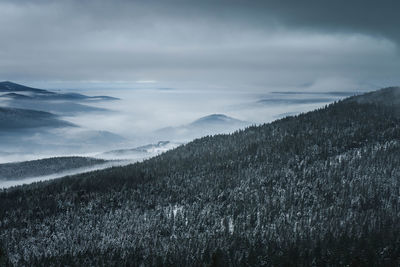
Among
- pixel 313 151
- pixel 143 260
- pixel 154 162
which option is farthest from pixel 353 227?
pixel 154 162

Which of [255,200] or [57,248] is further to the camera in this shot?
[255,200]

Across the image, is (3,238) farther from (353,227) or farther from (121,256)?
(353,227)

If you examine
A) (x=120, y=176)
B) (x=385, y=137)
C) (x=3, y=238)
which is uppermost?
(x=385, y=137)

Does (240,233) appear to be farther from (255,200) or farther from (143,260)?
(255,200)

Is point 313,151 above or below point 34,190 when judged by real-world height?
above

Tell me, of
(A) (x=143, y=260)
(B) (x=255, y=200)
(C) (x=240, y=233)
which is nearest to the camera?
(A) (x=143, y=260)

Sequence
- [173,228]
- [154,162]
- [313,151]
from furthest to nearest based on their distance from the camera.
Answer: [154,162]
[313,151]
[173,228]

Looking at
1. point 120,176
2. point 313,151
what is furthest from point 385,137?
point 120,176
